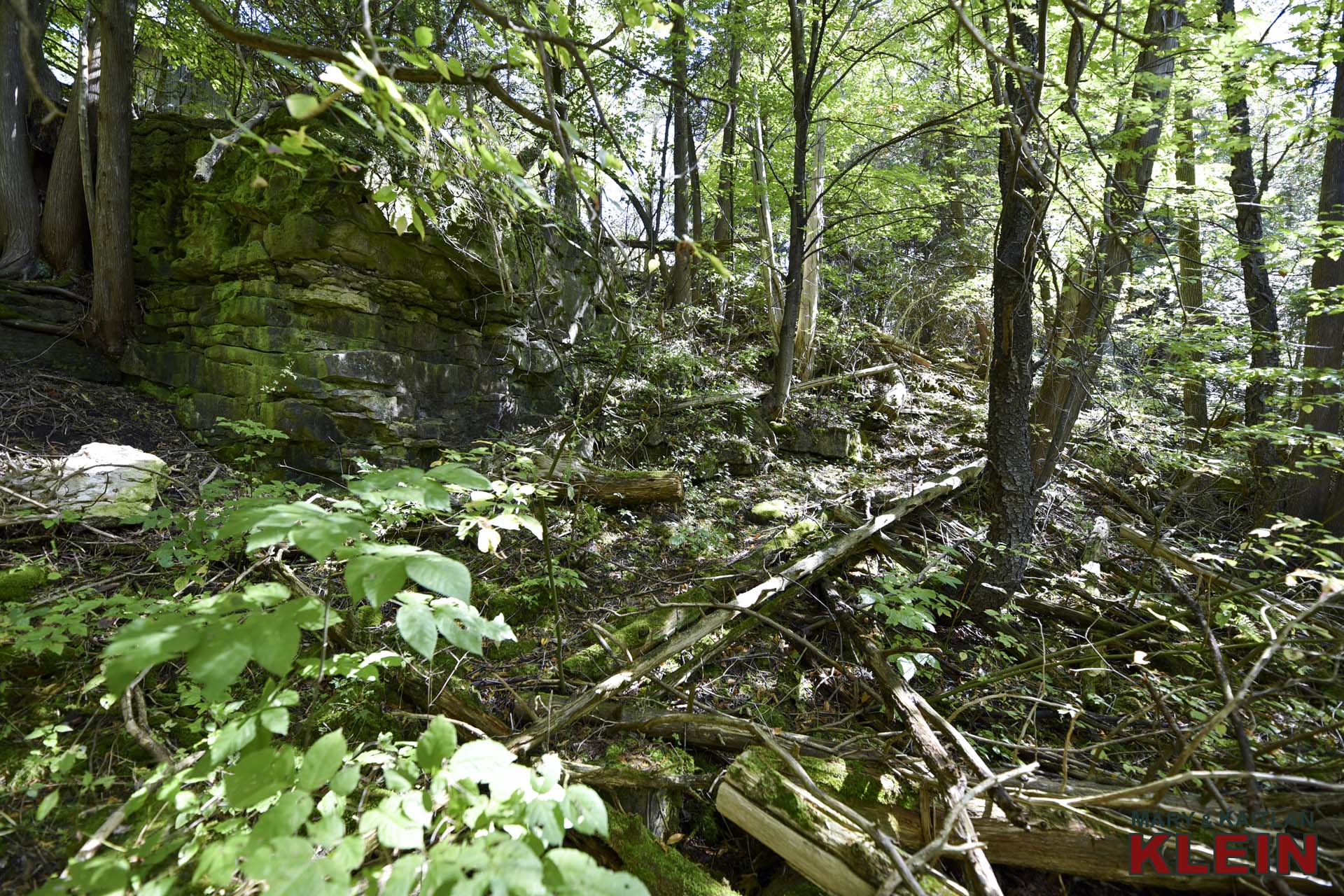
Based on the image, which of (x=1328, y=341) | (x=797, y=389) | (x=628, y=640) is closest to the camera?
(x=628, y=640)

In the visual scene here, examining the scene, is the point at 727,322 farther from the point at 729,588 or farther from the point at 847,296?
the point at 729,588

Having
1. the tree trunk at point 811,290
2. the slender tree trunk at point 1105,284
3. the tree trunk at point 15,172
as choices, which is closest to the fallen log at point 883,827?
the slender tree trunk at point 1105,284

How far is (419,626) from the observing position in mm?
1294

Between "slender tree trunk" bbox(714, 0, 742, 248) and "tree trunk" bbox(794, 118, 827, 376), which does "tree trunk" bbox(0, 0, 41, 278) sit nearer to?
"slender tree trunk" bbox(714, 0, 742, 248)

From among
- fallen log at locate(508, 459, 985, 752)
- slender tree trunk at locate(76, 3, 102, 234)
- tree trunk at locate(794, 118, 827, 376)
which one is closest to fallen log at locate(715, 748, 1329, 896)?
fallen log at locate(508, 459, 985, 752)

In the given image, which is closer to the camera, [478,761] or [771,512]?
[478,761]

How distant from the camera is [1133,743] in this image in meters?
2.96

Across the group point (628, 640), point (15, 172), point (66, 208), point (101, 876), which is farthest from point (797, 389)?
point (15, 172)

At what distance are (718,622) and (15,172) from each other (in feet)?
25.0

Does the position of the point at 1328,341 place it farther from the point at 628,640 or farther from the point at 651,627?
the point at 628,640

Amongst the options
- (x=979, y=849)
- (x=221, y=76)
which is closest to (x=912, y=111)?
(x=979, y=849)

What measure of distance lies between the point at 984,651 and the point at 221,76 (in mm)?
10353

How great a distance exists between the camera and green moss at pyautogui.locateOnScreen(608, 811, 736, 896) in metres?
2.13

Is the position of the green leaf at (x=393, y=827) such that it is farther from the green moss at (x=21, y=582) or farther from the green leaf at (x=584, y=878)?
the green moss at (x=21, y=582)
